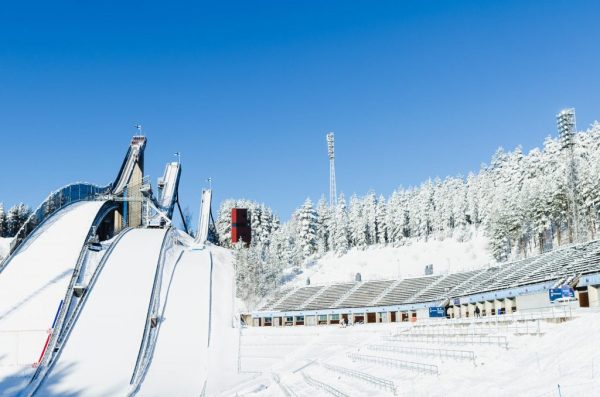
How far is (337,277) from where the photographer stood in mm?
76812

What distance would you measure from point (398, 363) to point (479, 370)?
22.5 ft

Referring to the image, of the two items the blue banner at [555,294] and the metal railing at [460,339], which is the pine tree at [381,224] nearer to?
the metal railing at [460,339]

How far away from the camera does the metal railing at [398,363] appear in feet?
69.1

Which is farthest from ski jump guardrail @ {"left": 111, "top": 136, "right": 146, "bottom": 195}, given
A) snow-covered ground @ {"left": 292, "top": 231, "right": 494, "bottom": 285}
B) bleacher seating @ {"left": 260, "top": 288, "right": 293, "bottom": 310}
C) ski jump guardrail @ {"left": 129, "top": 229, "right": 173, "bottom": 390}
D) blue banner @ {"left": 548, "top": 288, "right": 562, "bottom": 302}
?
blue banner @ {"left": 548, "top": 288, "right": 562, "bottom": 302}

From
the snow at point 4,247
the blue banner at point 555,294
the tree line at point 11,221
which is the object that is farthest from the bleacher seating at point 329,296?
the tree line at point 11,221

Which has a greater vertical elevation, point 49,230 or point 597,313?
point 49,230

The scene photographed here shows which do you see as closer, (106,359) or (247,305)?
(106,359)

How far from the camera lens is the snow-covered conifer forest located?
6431 centimetres

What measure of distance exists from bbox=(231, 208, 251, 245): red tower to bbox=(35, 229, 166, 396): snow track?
27276 mm

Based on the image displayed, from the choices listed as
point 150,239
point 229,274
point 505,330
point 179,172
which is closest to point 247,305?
point 229,274

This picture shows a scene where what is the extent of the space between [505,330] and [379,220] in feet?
241

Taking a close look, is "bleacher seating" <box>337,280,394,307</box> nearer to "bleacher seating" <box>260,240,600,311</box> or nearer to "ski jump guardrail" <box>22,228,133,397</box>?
"bleacher seating" <box>260,240,600,311</box>

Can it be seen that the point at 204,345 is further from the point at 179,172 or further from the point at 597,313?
the point at 179,172

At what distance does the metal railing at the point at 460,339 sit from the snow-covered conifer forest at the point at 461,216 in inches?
1130
